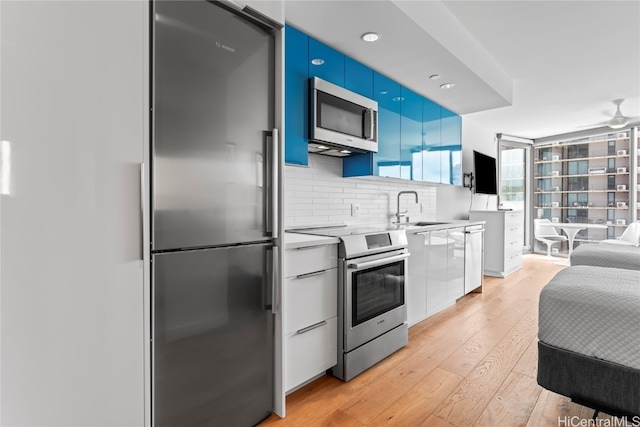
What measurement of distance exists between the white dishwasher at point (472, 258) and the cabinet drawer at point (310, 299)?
2.26 meters

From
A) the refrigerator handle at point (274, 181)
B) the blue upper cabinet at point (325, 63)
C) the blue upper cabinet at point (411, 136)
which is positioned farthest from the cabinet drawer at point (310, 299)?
the blue upper cabinet at point (411, 136)

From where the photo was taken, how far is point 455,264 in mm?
3527

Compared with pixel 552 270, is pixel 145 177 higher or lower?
higher

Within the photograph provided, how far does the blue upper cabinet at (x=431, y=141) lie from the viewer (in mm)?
→ 3523

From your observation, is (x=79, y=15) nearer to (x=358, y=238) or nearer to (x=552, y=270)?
(x=358, y=238)

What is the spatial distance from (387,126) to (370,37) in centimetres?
85

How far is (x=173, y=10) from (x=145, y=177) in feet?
2.17

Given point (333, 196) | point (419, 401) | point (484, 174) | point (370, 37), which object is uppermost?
point (370, 37)

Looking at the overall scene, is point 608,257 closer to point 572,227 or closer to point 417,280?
point 417,280

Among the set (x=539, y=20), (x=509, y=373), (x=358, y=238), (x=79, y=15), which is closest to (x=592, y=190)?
(x=539, y=20)

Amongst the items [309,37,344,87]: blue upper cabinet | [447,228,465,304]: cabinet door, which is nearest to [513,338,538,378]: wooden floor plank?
[447,228,465,304]: cabinet door

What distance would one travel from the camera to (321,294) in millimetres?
2020

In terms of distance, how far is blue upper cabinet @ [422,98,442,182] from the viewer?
352cm

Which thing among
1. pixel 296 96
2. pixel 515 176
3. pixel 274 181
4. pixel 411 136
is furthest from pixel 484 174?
pixel 274 181
